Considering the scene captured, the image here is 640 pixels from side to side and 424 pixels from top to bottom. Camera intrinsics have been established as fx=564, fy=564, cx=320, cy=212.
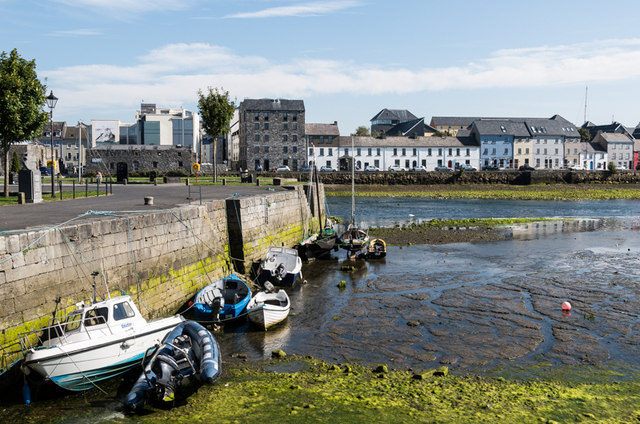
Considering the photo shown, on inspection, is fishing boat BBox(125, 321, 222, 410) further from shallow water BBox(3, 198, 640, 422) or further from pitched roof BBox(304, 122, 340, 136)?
pitched roof BBox(304, 122, 340, 136)

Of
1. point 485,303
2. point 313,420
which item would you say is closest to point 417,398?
point 313,420

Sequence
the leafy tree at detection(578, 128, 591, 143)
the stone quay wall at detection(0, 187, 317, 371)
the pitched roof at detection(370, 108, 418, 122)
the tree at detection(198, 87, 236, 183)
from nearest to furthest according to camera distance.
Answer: the stone quay wall at detection(0, 187, 317, 371) → the tree at detection(198, 87, 236, 183) → the leafy tree at detection(578, 128, 591, 143) → the pitched roof at detection(370, 108, 418, 122)

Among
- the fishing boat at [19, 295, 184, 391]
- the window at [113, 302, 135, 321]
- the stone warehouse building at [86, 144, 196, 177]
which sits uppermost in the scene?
the stone warehouse building at [86, 144, 196, 177]

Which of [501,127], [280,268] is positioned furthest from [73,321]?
[501,127]

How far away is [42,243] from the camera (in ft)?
43.7

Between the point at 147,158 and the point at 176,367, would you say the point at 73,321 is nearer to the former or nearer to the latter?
the point at 176,367

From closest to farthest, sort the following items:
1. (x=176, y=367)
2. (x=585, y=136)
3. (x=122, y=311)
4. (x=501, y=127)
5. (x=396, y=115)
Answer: (x=176, y=367) → (x=122, y=311) → (x=501, y=127) → (x=585, y=136) → (x=396, y=115)

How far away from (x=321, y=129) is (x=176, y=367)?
100120 millimetres

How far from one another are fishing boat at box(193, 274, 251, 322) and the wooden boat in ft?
1.28

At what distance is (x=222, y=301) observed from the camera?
704 inches

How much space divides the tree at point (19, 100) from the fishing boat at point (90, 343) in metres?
16.3

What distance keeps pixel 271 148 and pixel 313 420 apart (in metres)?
93.3

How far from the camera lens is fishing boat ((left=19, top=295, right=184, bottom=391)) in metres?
11.6

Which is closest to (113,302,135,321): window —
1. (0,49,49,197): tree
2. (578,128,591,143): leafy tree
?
(0,49,49,197): tree
